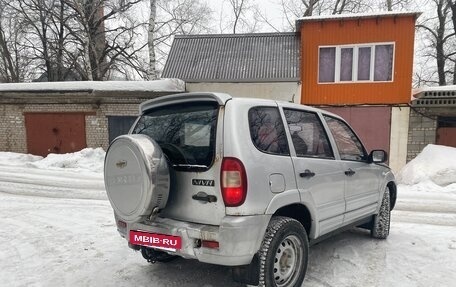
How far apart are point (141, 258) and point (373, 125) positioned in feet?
37.4

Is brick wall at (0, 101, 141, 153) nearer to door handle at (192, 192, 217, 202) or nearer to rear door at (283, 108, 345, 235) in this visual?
rear door at (283, 108, 345, 235)

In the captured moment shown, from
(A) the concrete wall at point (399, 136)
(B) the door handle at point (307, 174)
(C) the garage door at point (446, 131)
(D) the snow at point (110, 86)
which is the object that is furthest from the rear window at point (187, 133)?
(C) the garage door at point (446, 131)

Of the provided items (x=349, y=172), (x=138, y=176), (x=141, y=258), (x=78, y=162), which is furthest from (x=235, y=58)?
(x=138, y=176)

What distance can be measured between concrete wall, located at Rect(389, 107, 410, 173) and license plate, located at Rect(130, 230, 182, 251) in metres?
12.0

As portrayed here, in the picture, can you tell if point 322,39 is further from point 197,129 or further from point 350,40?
point 197,129

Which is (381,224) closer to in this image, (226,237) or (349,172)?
(349,172)

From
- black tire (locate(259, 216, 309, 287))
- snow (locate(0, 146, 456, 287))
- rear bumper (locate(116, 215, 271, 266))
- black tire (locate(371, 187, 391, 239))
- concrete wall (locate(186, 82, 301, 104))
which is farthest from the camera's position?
concrete wall (locate(186, 82, 301, 104))

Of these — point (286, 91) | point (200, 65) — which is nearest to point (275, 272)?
point (286, 91)

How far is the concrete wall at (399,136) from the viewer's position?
42.0 feet

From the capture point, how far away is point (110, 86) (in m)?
14.0

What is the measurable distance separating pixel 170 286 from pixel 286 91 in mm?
11171

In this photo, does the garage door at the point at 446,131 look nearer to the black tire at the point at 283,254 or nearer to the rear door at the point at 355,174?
the rear door at the point at 355,174

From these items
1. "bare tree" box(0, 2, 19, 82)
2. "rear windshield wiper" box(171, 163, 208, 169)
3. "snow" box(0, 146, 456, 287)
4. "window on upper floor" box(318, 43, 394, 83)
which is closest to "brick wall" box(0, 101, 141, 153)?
"snow" box(0, 146, 456, 287)

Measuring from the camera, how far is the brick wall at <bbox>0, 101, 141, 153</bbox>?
Result: 559 inches
